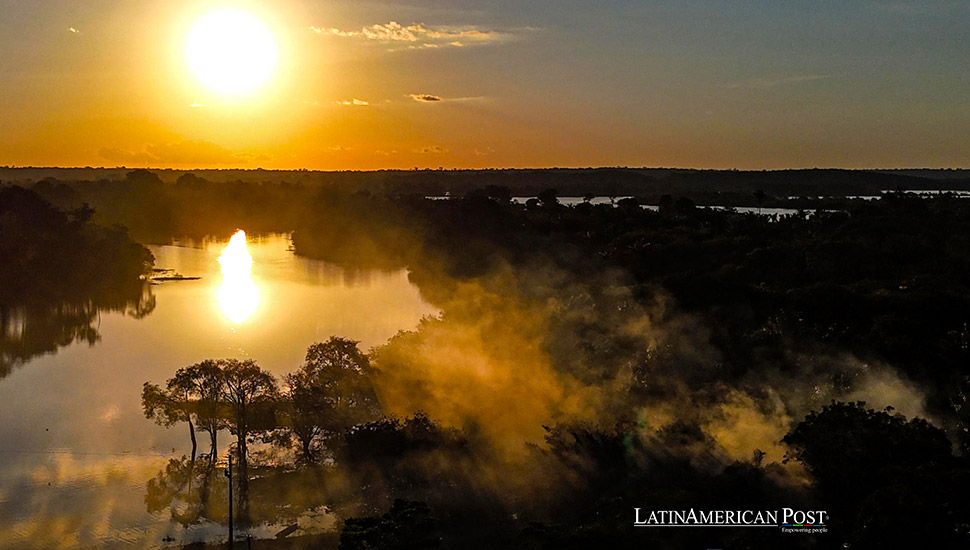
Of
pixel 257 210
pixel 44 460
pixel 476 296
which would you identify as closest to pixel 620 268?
pixel 476 296

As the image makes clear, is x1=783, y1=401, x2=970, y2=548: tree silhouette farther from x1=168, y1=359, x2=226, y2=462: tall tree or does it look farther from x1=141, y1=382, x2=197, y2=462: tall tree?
x1=141, y1=382, x2=197, y2=462: tall tree

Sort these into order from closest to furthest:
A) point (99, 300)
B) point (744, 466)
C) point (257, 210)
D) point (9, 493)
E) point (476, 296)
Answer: point (744, 466)
point (9, 493)
point (476, 296)
point (99, 300)
point (257, 210)

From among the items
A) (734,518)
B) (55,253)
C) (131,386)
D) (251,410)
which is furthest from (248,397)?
(55,253)

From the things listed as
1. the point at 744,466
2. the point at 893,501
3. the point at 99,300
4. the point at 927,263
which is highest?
the point at 927,263

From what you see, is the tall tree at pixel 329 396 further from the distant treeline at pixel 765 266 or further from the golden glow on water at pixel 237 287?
the golden glow on water at pixel 237 287

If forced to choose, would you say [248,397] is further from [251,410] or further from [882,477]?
[882,477]

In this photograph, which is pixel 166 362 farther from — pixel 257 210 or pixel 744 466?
pixel 257 210

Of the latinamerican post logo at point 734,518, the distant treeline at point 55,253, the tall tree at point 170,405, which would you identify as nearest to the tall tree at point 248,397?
the tall tree at point 170,405

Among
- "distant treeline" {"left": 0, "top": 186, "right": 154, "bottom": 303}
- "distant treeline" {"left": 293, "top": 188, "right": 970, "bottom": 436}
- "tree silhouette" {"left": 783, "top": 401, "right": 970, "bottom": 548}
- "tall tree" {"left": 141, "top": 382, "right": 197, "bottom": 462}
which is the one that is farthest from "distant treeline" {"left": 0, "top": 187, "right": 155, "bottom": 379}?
"tree silhouette" {"left": 783, "top": 401, "right": 970, "bottom": 548}
